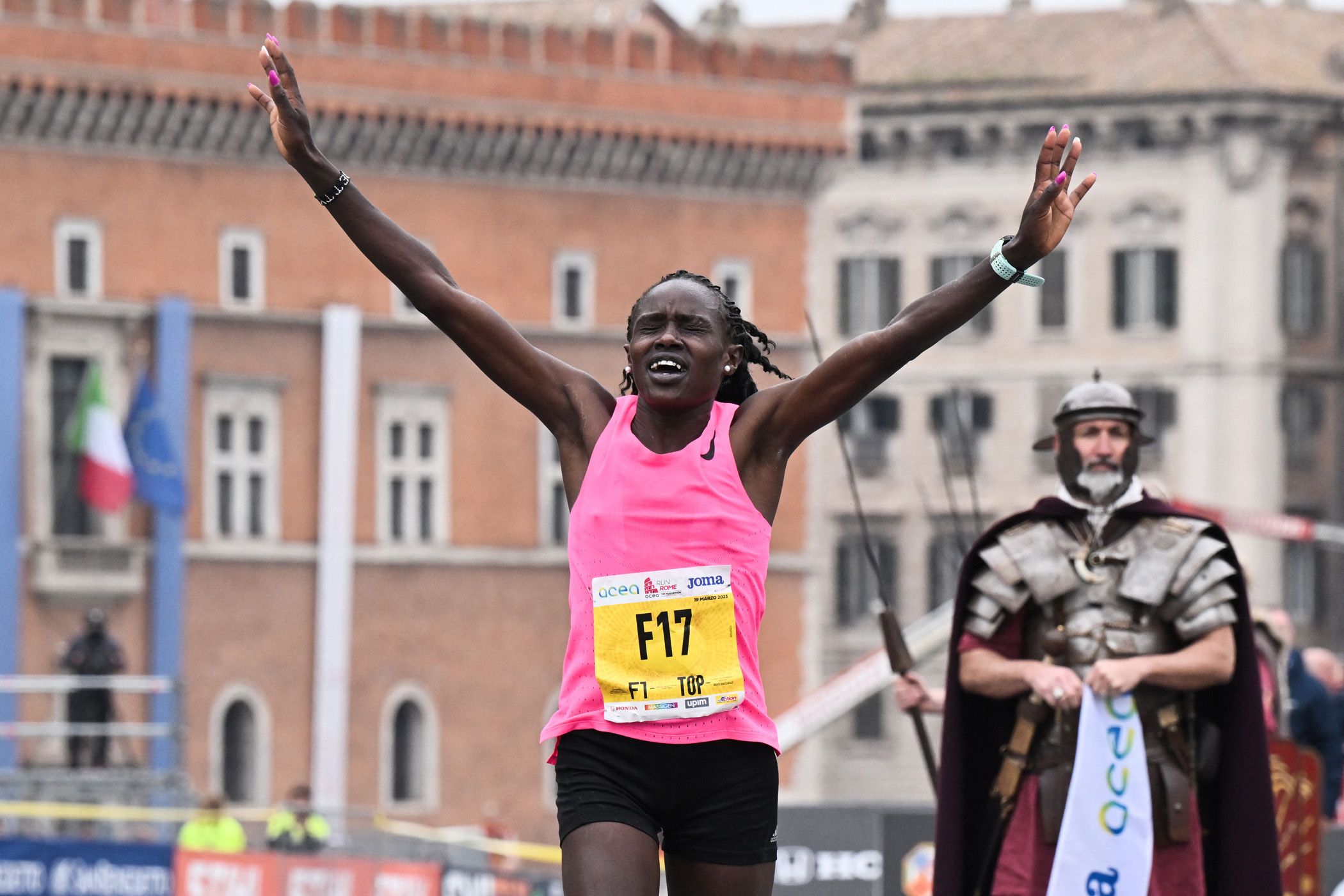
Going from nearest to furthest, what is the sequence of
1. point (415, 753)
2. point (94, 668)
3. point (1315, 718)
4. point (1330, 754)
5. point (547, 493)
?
point (1315, 718) → point (1330, 754) → point (94, 668) → point (415, 753) → point (547, 493)

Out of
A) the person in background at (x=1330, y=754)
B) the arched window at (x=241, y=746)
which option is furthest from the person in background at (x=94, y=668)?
the person in background at (x=1330, y=754)

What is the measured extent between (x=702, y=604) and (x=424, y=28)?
40171mm

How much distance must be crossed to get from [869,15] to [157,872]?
48121mm

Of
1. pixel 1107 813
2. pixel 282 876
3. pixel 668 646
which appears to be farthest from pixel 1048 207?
pixel 282 876

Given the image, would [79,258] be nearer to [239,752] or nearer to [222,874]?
[239,752]

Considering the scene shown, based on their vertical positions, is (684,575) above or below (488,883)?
above

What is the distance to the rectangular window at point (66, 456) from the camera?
41531 mm

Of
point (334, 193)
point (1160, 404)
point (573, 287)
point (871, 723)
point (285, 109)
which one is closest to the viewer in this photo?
point (285, 109)

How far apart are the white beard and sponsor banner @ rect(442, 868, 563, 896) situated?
27.1ft

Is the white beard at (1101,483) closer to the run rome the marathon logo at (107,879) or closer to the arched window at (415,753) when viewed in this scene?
the run rome the marathon logo at (107,879)

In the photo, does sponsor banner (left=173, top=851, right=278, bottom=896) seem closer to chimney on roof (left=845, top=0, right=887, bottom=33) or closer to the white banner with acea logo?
the white banner with acea logo

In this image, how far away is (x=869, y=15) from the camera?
6450 centimetres

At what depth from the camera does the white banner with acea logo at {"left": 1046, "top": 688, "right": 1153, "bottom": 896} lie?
791cm

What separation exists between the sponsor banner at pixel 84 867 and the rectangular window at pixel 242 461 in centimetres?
2511
